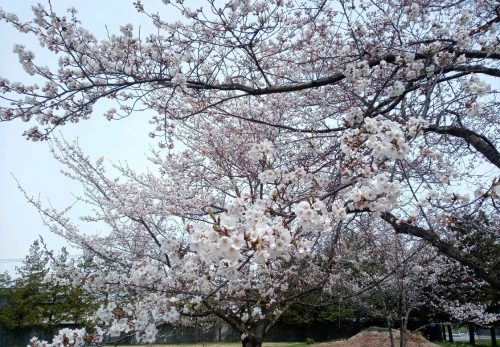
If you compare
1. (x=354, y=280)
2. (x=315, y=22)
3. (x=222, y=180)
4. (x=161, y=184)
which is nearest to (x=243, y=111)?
(x=222, y=180)

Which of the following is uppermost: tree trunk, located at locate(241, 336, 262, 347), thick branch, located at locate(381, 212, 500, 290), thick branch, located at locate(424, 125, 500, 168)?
thick branch, located at locate(424, 125, 500, 168)

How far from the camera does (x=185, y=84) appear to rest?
3602mm

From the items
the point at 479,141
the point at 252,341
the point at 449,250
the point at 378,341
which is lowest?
the point at 378,341

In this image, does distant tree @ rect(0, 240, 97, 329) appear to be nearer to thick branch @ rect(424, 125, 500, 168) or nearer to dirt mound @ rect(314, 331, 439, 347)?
dirt mound @ rect(314, 331, 439, 347)

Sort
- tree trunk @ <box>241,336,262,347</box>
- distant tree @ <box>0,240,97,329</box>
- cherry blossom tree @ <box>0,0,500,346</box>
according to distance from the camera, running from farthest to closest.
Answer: distant tree @ <box>0,240,97,329</box> → tree trunk @ <box>241,336,262,347</box> → cherry blossom tree @ <box>0,0,500,346</box>

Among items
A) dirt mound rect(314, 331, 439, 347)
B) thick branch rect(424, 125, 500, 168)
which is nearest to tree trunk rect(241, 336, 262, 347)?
thick branch rect(424, 125, 500, 168)

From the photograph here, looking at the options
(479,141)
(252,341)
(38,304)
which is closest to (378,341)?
(252,341)

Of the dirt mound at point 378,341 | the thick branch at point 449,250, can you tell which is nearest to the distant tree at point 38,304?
the dirt mound at point 378,341

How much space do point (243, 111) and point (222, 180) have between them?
1.25m

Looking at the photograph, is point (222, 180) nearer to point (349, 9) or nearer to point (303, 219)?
point (349, 9)

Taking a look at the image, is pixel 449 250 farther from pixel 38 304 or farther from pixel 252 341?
pixel 38 304

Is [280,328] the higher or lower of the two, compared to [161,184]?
lower

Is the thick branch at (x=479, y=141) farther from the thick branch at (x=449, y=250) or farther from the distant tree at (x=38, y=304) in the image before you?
the distant tree at (x=38, y=304)

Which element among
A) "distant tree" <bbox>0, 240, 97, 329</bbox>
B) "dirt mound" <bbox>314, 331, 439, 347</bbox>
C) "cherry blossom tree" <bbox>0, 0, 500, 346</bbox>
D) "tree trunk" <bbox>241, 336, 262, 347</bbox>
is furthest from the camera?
"distant tree" <bbox>0, 240, 97, 329</bbox>
